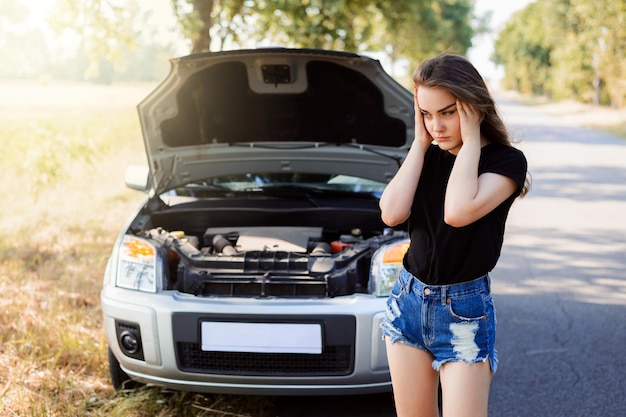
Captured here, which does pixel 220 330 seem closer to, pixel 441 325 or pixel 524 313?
pixel 441 325

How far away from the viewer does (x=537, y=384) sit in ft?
13.4

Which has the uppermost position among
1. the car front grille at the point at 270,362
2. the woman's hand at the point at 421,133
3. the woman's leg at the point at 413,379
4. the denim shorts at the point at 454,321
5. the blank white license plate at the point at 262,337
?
the woman's hand at the point at 421,133

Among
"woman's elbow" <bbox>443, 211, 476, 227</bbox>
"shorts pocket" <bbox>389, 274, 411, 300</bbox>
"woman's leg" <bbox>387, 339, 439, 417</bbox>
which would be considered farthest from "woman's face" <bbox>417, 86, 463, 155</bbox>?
"woman's leg" <bbox>387, 339, 439, 417</bbox>

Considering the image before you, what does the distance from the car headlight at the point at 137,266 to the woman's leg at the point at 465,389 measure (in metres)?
1.83

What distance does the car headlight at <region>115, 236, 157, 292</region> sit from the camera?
141 inches

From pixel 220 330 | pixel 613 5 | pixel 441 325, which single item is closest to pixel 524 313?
pixel 220 330

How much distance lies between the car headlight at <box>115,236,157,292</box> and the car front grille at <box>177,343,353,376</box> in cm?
39

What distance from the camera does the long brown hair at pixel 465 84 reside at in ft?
6.79

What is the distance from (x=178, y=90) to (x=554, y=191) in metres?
8.76

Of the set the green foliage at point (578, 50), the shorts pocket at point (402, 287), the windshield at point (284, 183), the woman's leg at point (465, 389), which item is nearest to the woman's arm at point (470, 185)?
the shorts pocket at point (402, 287)

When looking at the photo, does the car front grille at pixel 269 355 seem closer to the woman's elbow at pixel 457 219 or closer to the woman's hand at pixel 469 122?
the woman's elbow at pixel 457 219

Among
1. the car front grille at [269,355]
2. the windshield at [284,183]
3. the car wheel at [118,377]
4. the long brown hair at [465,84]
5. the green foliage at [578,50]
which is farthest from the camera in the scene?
the green foliage at [578,50]

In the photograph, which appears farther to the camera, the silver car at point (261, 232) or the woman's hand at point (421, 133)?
the silver car at point (261, 232)

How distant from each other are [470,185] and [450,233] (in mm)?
168
